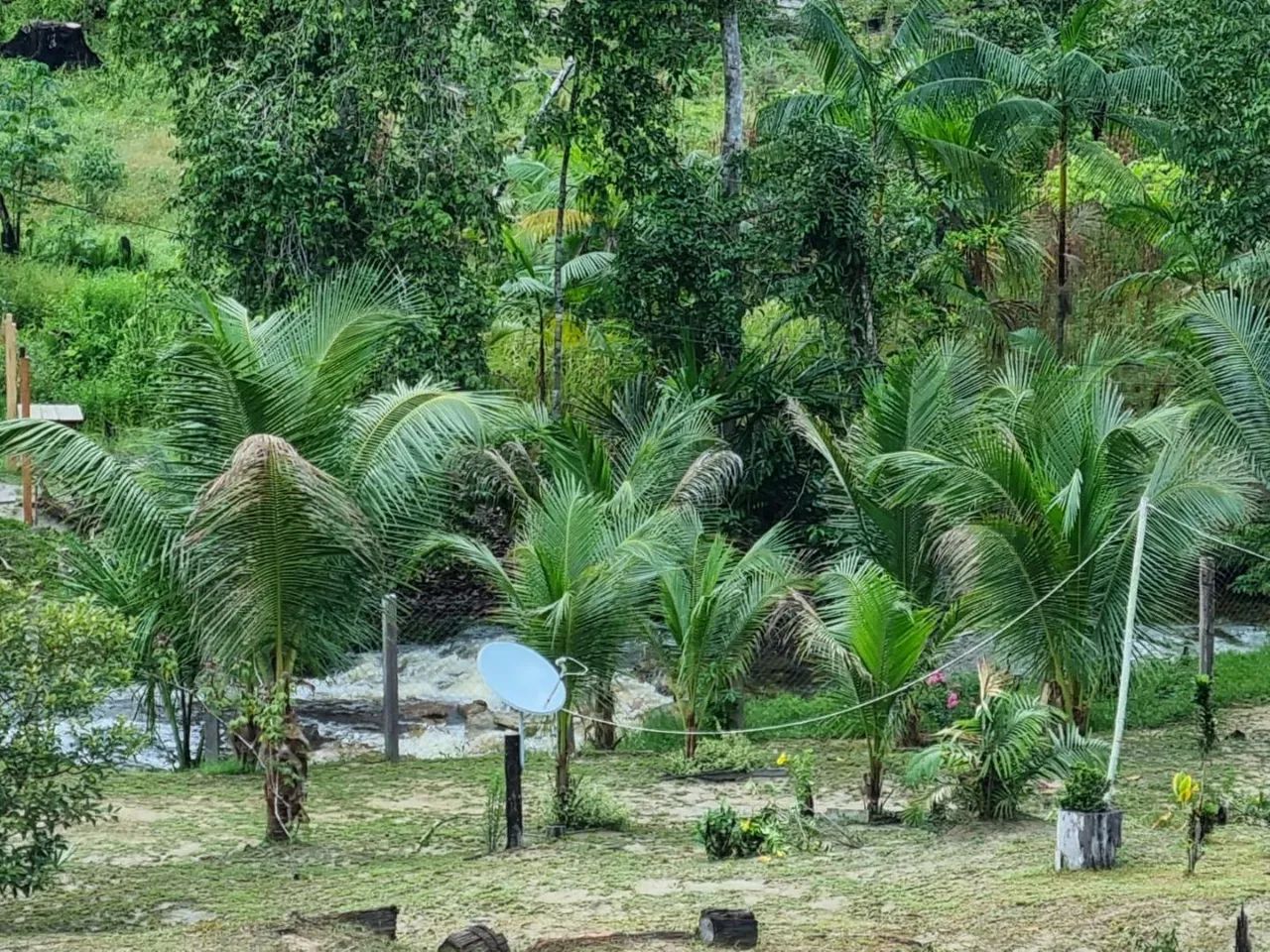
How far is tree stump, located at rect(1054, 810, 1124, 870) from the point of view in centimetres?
782

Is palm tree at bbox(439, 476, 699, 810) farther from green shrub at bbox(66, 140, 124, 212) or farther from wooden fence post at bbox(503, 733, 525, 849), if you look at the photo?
green shrub at bbox(66, 140, 124, 212)

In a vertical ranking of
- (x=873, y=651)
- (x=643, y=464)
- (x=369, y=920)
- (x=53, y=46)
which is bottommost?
(x=369, y=920)

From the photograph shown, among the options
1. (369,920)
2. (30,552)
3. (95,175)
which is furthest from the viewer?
(95,175)

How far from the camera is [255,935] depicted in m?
6.79

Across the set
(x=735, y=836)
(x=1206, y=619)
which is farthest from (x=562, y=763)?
(x=1206, y=619)

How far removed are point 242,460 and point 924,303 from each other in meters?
10.4

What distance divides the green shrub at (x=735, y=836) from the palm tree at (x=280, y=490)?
2.26 metres

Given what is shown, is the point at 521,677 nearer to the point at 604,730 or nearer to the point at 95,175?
the point at 604,730

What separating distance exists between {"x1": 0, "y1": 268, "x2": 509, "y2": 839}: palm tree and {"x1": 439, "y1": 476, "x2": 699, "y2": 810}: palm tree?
546 mm

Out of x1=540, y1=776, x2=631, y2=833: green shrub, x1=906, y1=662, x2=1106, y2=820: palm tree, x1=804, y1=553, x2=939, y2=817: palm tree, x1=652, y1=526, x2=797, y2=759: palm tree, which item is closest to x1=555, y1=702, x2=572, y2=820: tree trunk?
x1=540, y1=776, x2=631, y2=833: green shrub

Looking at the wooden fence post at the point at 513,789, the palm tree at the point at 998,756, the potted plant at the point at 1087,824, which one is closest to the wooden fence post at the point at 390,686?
the wooden fence post at the point at 513,789

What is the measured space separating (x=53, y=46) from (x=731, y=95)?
18.6 metres

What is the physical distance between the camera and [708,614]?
10.6 m

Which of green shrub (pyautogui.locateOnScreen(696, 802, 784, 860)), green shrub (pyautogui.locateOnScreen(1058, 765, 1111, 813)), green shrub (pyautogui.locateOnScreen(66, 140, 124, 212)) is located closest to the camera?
green shrub (pyautogui.locateOnScreen(1058, 765, 1111, 813))
